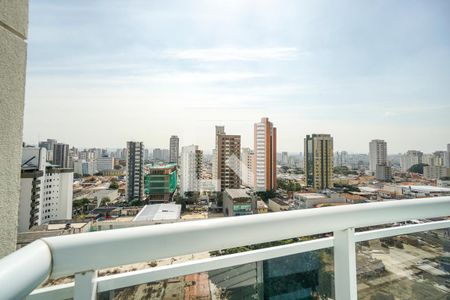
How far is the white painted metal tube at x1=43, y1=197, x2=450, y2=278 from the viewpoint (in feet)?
1.29

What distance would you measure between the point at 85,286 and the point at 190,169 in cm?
2272

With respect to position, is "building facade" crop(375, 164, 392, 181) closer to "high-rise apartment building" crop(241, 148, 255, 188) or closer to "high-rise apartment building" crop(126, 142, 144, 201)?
"high-rise apartment building" crop(241, 148, 255, 188)

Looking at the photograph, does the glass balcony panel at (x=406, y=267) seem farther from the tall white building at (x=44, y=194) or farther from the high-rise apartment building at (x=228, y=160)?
the high-rise apartment building at (x=228, y=160)

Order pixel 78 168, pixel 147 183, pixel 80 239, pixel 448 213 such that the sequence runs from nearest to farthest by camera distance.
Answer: pixel 80 239 < pixel 448 213 < pixel 147 183 < pixel 78 168

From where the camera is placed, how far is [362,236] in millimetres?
718

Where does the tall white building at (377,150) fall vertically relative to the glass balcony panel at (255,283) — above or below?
above

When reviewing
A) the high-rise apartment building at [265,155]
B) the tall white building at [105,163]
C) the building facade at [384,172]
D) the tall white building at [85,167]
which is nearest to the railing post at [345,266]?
the high-rise apartment building at [265,155]

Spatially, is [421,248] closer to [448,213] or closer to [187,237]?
[448,213]

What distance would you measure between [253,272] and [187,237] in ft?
0.80

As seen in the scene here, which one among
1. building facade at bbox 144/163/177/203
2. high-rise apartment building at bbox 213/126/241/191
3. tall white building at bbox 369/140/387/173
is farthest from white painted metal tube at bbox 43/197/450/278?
tall white building at bbox 369/140/387/173

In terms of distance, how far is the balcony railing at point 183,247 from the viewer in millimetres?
351

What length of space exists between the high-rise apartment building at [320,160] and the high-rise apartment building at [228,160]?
6.43 metres

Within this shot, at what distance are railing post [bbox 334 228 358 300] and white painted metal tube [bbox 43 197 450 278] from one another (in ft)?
0.15

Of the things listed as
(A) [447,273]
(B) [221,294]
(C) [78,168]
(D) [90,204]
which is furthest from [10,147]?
(C) [78,168]
